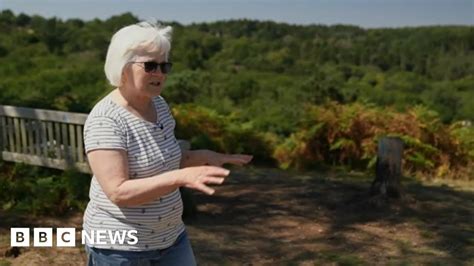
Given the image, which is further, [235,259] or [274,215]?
[274,215]

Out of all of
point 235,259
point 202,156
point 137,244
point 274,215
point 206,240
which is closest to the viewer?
point 137,244

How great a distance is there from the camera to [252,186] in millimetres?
6117

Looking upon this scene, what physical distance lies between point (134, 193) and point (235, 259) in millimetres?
2342

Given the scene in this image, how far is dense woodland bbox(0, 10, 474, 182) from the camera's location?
905 cm

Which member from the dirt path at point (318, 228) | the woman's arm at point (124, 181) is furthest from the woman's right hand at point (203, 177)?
the dirt path at point (318, 228)

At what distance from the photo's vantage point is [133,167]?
1813 millimetres

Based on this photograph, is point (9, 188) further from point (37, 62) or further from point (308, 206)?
point (37, 62)

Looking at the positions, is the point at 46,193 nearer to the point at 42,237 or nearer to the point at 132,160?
the point at 42,237

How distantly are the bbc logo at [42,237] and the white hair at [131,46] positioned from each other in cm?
252

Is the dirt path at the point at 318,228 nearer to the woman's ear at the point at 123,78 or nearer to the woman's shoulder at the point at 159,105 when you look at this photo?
the woman's shoulder at the point at 159,105

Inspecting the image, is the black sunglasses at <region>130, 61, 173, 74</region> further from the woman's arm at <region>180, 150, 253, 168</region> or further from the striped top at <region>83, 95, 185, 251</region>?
the woman's arm at <region>180, 150, 253, 168</region>

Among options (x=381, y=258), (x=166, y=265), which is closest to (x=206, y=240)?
(x=381, y=258)

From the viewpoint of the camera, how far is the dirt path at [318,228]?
395 cm

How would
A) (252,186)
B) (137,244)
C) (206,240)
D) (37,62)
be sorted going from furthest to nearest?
1. (37,62)
2. (252,186)
3. (206,240)
4. (137,244)
